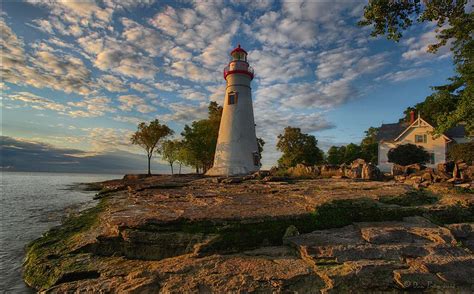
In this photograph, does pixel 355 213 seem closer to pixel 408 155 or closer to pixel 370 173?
pixel 370 173

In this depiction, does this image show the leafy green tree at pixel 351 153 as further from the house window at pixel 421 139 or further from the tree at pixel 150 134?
the tree at pixel 150 134

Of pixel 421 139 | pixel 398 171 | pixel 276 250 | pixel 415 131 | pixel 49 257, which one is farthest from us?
pixel 415 131

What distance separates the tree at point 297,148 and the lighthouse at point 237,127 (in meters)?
13.7

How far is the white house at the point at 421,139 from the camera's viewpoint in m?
39.6

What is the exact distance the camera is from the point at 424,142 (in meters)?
40.9

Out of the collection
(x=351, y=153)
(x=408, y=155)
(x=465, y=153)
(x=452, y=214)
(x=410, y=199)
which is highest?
(x=351, y=153)

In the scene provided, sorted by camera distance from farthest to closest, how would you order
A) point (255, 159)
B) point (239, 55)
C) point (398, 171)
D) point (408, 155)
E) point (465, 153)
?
point (408, 155) < point (239, 55) < point (255, 159) < point (465, 153) < point (398, 171)

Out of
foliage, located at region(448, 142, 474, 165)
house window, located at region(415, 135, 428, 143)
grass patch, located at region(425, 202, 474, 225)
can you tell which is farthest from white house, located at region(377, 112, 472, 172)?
grass patch, located at region(425, 202, 474, 225)

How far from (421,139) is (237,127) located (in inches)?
1185

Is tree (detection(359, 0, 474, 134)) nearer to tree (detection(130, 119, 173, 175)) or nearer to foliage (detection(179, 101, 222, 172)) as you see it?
foliage (detection(179, 101, 222, 172))

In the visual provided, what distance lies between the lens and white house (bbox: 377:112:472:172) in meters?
39.6

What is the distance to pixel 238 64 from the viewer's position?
31078 millimetres

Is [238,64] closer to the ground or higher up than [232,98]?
higher up

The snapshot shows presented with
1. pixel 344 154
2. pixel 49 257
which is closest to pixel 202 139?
pixel 344 154
